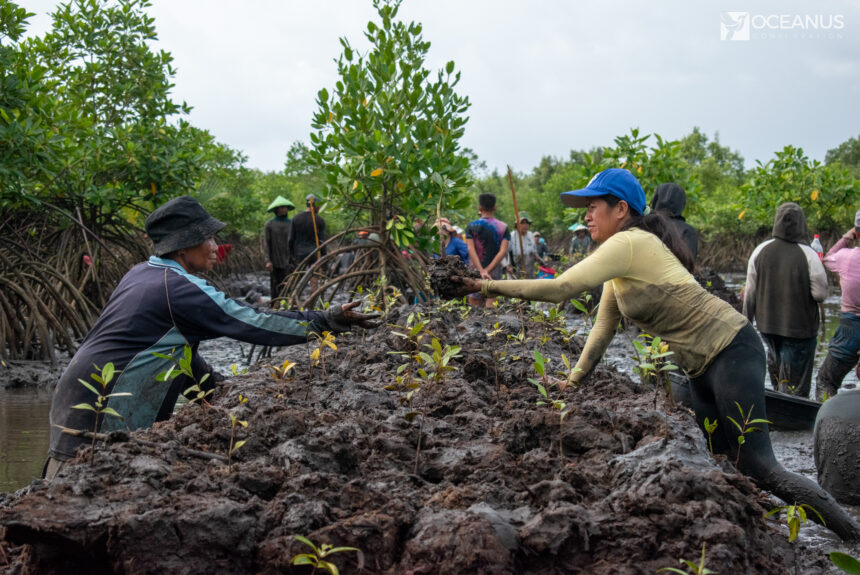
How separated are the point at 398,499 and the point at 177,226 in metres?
1.80

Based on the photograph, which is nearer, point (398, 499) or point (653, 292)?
point (398, 499)

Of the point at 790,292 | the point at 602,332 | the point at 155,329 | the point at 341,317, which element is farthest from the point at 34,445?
the point at 790,292

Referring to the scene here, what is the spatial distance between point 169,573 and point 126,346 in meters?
1.48

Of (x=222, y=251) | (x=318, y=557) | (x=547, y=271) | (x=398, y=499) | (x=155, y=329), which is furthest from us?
(x=222, y=251)

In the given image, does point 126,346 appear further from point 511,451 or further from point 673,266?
point 673,266

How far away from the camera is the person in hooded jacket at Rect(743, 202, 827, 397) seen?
237 inches

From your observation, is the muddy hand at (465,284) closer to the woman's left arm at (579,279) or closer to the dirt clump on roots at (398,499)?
the woman's left arm at (579,279)

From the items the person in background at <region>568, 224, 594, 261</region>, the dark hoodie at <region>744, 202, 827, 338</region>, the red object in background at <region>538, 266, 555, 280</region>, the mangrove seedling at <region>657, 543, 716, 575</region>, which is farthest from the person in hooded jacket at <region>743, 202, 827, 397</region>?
the person in background at <region>568, 224, 594, 261</region>

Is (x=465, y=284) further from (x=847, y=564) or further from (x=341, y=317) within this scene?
(x=847, y=564)

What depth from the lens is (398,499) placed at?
1.90 metres

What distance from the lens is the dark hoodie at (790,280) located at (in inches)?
237

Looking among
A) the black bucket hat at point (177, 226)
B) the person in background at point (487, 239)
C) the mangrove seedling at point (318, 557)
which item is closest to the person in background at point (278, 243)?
the person in background at point (487, 239)

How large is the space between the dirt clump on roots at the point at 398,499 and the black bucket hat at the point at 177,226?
865 millimetres

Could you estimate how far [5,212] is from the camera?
10055 millimetres
